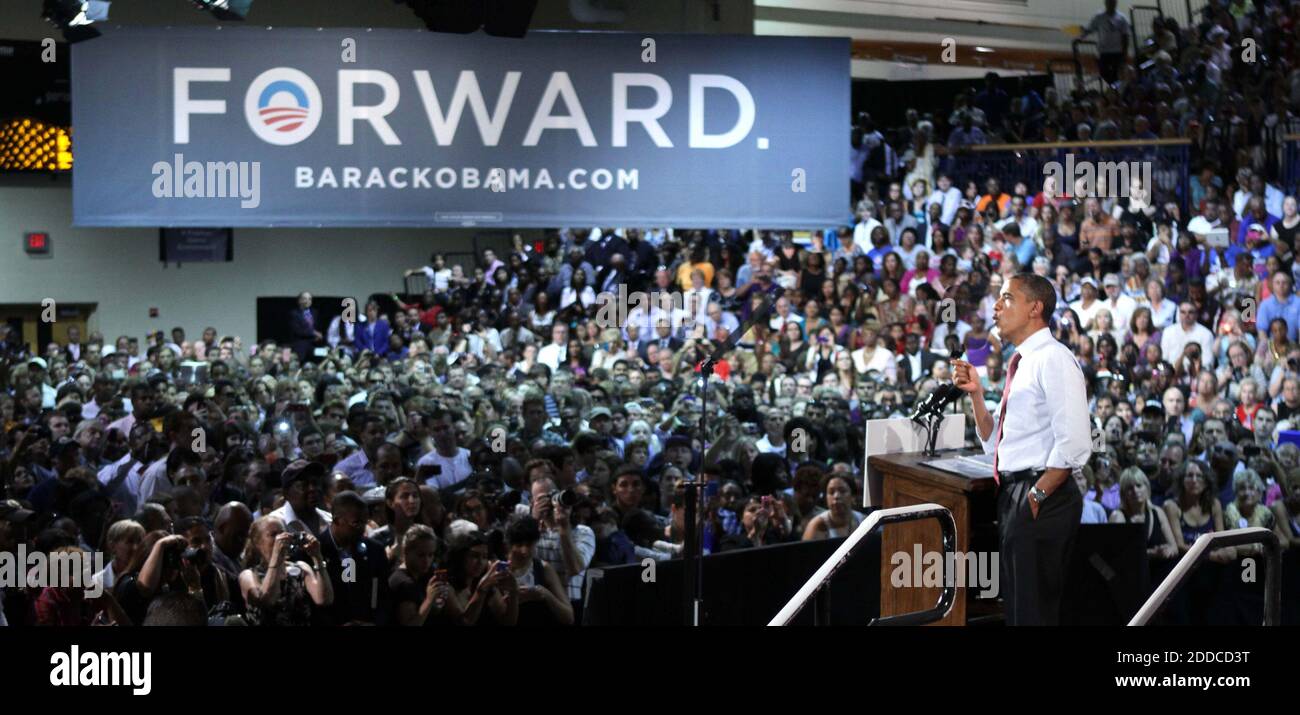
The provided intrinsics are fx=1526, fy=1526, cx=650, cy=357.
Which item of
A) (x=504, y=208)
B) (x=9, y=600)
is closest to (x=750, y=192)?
(x=504, y=208)

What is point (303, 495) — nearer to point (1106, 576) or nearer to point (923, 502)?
point (923, 502)

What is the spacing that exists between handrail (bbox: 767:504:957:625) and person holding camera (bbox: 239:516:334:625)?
8.13 ft

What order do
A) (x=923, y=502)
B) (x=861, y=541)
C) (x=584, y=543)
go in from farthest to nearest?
1. (x=584, y=543)
2. (x=923, y=502)
3. (x=861, y=541)

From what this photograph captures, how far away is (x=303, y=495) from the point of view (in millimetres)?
7055

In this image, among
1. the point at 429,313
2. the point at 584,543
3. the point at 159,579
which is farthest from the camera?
the point at 429,313

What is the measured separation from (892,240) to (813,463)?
23.8 ft

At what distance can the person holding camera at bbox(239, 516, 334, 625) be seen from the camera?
19.6ft

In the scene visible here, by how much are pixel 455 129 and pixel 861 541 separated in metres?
4.51

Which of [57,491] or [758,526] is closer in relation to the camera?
[758,526]

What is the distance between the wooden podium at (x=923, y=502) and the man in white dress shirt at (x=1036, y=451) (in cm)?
14

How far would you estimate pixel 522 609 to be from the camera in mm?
6465

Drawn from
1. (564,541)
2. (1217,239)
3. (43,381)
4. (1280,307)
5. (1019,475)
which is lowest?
A: (564,541)

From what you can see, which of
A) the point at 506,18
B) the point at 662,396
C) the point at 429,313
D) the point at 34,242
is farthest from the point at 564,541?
the point at 34,242

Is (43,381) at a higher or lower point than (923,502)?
higher
